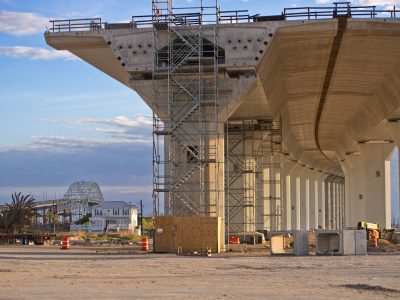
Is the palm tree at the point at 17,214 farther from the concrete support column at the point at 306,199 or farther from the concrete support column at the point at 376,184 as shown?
the concrete support column at the point at 306,199

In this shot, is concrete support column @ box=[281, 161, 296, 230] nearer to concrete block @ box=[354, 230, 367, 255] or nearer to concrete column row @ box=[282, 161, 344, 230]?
concrete column row @ box=[282, 161, 344, 230]

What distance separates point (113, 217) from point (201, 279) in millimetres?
126431

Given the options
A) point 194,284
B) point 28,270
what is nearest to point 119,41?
point 28,270

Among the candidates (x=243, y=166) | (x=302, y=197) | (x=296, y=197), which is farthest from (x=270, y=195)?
(x=302, y=197)

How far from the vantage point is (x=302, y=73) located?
170ft

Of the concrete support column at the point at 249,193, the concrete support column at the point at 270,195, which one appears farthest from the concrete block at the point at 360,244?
the concrete support column at the point at 270,195

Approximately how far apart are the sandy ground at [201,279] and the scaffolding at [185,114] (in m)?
9.62

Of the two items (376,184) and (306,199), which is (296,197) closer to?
(306,199)

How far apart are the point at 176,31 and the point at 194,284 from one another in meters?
22.8

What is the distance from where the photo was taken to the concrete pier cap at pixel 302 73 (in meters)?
40.6

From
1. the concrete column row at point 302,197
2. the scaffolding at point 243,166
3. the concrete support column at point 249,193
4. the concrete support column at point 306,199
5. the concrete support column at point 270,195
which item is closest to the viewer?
the scaffolding at point 243,166

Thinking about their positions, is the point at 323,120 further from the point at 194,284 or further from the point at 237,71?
the point at 194,284

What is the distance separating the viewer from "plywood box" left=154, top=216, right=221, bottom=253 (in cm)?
3862

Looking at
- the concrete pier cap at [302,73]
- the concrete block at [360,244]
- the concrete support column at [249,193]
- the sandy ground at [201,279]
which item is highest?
the concrete pier cap at [302,73]
